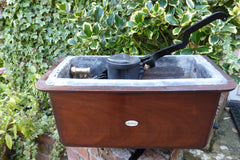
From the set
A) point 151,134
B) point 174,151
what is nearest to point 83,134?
point 151,134

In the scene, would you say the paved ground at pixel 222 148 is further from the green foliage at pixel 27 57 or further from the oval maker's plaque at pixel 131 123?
the green foliage at pixel 27 57

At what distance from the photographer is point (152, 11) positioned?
1.08 metres

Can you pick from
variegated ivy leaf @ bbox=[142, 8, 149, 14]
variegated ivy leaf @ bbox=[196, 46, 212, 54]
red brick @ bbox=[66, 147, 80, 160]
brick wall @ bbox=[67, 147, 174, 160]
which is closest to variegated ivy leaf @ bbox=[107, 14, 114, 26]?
variegated ivy leaf @ bbox=[142, 8, 149, 14]

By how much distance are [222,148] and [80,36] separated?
1275 millimetres

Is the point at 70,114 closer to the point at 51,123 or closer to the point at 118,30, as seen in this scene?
the point at 118,30

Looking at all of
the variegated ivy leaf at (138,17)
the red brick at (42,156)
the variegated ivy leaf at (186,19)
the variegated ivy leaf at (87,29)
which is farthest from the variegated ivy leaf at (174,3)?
the red brick at (42,156)

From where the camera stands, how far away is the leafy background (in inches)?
43.3

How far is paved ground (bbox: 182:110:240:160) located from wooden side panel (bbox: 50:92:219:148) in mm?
670

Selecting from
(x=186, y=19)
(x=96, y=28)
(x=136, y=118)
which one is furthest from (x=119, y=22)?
(x=136, y=118)

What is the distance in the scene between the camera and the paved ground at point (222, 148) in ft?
3.88

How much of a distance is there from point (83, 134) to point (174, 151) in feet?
1.76

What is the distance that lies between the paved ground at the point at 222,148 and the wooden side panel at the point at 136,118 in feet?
2.20

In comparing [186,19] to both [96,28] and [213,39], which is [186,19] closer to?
[213,39]

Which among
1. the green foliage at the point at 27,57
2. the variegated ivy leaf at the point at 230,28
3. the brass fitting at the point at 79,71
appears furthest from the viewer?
the green foliage at the point at 27,57
